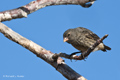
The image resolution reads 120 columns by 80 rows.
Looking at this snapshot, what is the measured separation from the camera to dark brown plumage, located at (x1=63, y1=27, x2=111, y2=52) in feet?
18.8

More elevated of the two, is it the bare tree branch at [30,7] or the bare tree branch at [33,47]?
the bare tree branch at [30,7]

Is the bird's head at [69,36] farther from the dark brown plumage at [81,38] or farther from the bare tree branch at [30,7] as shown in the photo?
the bare tree branch at [30,7]

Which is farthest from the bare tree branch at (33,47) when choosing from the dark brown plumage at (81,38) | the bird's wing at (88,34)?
the bird's wing at (88,34)

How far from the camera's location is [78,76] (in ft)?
13.9

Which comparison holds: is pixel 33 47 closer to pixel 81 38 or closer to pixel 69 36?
pixel 81 38

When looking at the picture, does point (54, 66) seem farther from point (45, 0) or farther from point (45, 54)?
point (45, 0)

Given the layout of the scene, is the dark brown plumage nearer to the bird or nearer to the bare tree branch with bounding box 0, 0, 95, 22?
the bird

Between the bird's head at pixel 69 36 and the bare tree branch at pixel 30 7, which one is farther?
the bird's head at pixel 69 36

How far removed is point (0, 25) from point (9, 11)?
33cm

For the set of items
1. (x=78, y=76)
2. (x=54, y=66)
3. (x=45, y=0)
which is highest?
(x=45, y=0)

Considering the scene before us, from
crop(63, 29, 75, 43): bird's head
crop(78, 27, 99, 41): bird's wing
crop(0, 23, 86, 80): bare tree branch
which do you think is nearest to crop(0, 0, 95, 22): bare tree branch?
crop(0, 23, 86, 80): bare tree branch

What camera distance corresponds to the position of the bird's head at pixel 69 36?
6.19m

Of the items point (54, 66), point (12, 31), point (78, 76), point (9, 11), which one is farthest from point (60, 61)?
point (9, 11)

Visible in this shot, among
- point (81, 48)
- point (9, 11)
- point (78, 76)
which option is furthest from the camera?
point (81, 48)
